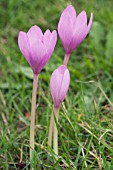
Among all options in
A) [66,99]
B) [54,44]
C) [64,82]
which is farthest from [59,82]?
[66,99]

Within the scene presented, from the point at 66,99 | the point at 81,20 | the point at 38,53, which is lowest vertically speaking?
the point at 66,99

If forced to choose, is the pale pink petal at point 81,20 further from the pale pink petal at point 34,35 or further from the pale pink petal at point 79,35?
the pale pink petal at point 34,35

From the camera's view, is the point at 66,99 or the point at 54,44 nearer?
the point at 54,44

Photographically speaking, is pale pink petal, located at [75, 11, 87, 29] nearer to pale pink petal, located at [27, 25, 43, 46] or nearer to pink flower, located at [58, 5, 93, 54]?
pink flower, located at [58, 5, 93, 54]

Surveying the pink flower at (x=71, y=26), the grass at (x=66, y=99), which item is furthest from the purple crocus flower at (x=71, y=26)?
the grass at (x=66, y=99)

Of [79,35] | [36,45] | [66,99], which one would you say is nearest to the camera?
[36,45]

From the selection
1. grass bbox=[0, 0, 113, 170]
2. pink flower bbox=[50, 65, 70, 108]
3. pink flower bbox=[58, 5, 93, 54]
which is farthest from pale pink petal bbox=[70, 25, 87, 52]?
grass bbox=[0, 0, 113, 170]

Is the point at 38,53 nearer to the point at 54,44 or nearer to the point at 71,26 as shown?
the point at 54,44

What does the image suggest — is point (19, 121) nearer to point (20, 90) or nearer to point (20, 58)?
point (20, 90)
